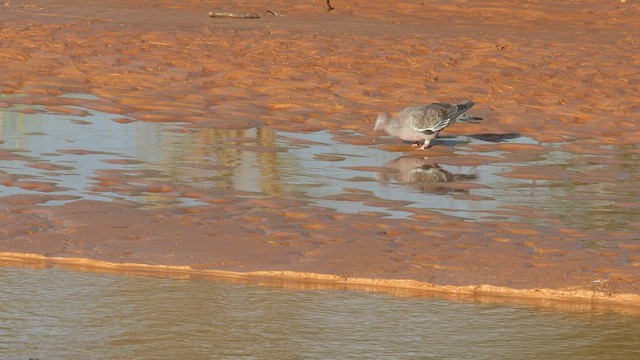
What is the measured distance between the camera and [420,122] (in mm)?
11703

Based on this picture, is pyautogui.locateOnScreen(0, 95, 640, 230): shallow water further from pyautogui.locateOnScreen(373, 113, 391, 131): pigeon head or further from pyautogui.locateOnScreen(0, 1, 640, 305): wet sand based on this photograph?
pyautogui.locateOnScreen(373, 113, 391, 131): pigeon head

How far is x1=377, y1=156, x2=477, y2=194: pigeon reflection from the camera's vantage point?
1034cm

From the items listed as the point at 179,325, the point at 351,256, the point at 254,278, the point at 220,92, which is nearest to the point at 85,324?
the point at 179,325

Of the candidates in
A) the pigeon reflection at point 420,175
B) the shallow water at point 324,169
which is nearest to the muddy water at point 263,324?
the shallow water at point 324,169

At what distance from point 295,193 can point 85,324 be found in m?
3.52

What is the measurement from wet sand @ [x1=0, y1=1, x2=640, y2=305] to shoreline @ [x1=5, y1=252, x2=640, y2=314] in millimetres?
25

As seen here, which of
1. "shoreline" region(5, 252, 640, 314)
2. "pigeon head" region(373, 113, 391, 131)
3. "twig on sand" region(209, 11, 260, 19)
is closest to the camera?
"shoreline" region(5, 252, 640, 314)

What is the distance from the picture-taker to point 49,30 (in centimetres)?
2014

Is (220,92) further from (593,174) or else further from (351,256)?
(351,256)

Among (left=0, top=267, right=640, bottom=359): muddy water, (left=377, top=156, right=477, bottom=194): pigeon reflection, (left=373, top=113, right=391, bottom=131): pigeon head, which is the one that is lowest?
(left=377, top=156, right=477, bottom=194): pigeon reflection

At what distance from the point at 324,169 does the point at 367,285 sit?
11.8ft

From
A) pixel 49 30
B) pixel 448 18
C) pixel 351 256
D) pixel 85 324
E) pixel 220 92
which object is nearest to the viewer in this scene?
pixel 85 324

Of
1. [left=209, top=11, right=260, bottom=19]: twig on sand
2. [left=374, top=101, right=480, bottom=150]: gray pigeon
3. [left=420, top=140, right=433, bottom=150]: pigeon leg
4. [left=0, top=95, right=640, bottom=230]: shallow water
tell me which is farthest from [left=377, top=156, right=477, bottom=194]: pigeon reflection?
[left=209, top=11, right=260, bottom=19]: twig on sand

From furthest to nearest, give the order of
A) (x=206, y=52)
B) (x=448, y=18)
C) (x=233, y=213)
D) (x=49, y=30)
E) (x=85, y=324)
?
1. (x=448, y=18)
2. (x=49, y=30)
3. (x=206, y=52)
4. (x=233, y=213)
5. (x=85, y=324)
